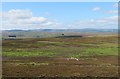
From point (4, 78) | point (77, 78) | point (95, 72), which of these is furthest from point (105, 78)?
point (4, 78)

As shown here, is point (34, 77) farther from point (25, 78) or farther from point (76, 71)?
point (76, 71)

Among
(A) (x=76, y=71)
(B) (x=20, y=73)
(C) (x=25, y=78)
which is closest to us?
(C) (x=25, y=78)

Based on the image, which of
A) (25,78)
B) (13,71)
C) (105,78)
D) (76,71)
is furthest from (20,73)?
(105,78)

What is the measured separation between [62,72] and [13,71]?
4.02 metres

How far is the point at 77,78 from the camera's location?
886 inches

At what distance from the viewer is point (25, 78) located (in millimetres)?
22266

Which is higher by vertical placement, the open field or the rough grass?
the rough grass

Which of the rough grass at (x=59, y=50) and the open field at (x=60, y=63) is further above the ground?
the rough grass at (x=59, y=50)

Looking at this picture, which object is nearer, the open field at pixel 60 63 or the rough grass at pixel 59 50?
the open field at pixel 60 63

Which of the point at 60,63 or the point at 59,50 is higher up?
the point at 59,50

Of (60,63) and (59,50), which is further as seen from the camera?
(59,50)

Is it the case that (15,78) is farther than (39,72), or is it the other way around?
(39,72)

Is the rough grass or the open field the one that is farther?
the rough grass

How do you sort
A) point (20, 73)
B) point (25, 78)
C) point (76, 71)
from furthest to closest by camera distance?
point (76, 71) → point (20, 73) → point (25, 78)
